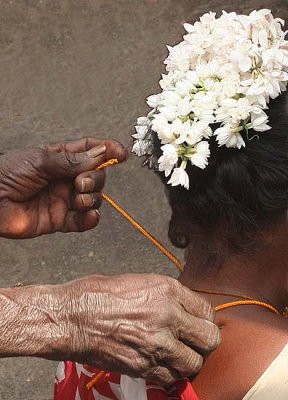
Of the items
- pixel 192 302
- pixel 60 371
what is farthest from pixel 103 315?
pixel 60 371

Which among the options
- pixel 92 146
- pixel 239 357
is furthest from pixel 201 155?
pixel 92 146

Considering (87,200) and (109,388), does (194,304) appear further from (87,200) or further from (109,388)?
(87,200)

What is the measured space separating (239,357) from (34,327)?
554 mm

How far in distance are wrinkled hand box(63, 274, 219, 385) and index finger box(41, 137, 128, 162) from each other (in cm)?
77

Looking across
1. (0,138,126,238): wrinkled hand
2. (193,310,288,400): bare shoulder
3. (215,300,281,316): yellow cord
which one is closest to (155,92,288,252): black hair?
(215,300,281,316): yellow cord

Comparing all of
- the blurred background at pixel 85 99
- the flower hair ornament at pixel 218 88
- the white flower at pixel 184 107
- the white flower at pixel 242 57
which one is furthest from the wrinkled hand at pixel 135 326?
the blurred background at pixel 85 99

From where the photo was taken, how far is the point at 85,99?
5.11 meters

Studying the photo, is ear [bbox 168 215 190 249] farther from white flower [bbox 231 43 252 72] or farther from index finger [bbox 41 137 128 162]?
white flower [bbox 231 43 252 72]

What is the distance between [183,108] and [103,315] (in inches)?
25.7

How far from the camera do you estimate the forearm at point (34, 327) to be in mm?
1882

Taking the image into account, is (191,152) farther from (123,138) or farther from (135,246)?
(123,138)

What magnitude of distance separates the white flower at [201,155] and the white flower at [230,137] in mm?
44

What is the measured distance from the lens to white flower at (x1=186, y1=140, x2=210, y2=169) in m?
2.12

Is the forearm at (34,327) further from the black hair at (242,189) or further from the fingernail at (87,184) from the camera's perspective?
the fingernail at (87,184)
